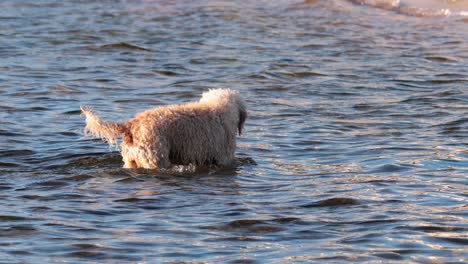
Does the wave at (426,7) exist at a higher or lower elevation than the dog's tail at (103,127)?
lower

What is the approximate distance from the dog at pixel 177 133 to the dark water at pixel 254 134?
0.54ft

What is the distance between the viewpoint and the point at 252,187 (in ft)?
30.3

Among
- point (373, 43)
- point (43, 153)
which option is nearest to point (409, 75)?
point (373, 43)

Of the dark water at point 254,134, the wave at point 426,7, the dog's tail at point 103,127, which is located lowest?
the dark water at point 254,134

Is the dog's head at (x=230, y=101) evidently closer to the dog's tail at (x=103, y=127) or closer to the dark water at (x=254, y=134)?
the dark water at (x=254, y=134)

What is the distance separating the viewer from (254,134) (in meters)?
11.9

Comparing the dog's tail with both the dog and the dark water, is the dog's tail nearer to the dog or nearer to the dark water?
the dog

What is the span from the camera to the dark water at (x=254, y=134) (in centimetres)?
739

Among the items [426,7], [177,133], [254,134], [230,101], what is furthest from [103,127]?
[426,7]

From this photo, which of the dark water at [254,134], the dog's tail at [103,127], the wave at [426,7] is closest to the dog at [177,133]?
the dog's tail at [103,127]

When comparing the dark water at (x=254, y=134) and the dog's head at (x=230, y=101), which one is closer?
the dark water at (x=254, y=134)

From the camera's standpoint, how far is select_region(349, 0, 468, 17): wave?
2131cm

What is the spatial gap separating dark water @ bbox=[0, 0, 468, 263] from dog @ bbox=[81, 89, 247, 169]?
164 mm

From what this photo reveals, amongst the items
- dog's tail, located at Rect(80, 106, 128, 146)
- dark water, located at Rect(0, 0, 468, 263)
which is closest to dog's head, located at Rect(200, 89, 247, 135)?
dark water, located at Rect(0, 0, 468, 263)
